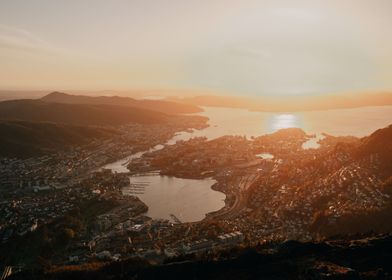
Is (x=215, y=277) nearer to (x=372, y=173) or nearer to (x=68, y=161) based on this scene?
(x=372, y=173)

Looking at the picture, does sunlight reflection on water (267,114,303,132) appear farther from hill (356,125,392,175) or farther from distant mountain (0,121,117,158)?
hill (356,125,392,175)

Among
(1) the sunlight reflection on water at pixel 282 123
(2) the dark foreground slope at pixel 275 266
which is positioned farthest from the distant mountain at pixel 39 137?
(1) the sunlight reflection on water at pixel 282 123

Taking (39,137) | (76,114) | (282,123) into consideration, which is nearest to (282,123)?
(282,123)

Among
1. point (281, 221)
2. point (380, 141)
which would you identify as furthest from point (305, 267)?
point (380, 141)

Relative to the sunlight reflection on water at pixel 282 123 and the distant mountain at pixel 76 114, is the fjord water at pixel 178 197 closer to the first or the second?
the distant mountain at pixel 76 114

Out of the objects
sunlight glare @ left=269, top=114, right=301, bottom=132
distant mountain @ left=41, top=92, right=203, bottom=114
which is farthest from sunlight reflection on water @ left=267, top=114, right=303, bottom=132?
distant mountain @ left=41, top=92, right=203, bottom=114

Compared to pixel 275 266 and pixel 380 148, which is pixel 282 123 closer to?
pixel 380 148
